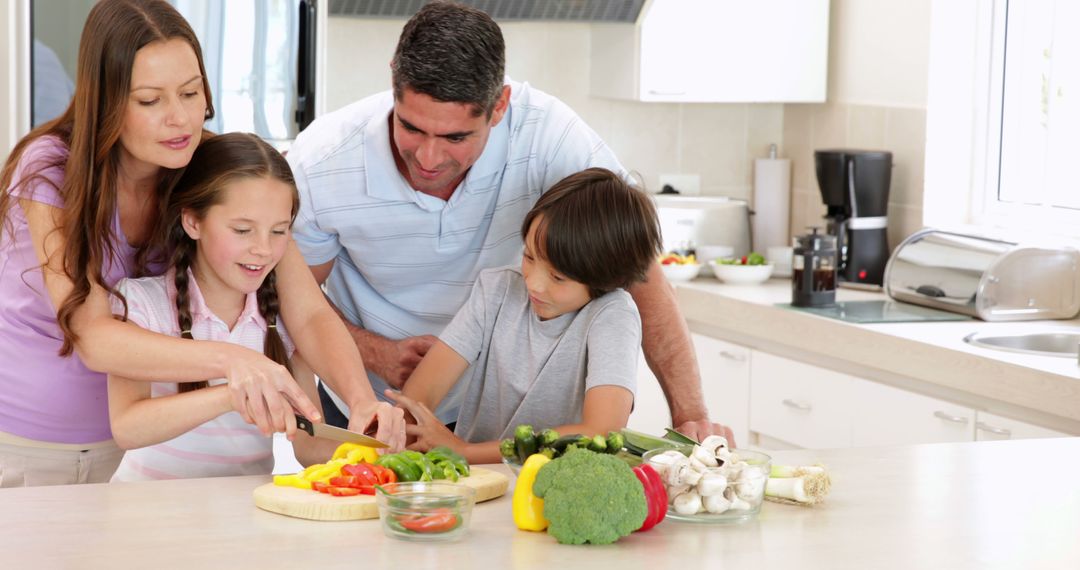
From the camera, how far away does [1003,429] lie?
3.10 metres

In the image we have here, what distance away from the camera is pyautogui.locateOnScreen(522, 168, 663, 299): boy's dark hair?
217 cm

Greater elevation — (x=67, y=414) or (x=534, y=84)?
(x=534, y=84)

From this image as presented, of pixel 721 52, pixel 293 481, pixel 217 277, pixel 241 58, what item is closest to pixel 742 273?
pixel 721 52

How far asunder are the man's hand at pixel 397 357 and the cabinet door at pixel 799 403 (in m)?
1.54

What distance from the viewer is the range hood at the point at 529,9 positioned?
4.31m

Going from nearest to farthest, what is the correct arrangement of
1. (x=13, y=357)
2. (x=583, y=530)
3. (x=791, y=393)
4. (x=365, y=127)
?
(x=583, y=530) < (x=13, y=357) < (x=365, y=127) < (x=791, y=393)

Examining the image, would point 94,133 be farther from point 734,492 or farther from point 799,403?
point 799,403

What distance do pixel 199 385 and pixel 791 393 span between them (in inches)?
83.9

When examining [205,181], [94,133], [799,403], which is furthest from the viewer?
[799,403]

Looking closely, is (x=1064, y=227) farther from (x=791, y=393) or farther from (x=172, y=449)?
(x=172, y=449)

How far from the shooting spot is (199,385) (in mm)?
2047

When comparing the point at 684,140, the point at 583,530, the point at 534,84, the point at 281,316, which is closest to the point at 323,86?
the point at 534,84

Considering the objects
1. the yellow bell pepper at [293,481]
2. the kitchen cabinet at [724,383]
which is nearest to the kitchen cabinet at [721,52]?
the kitchen cabinet at [724,383]

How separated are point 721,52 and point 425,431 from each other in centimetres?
276
